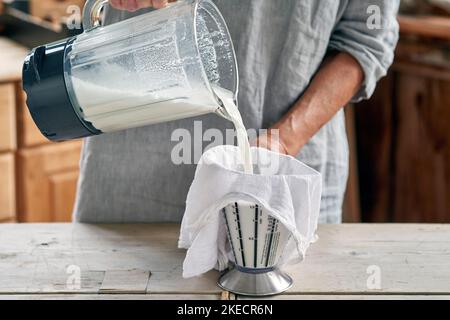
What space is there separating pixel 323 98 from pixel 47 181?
1189mm

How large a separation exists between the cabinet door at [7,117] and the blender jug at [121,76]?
1072 millimetres

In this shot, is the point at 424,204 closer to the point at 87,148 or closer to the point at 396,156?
the point at 396,156

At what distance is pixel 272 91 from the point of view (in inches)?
49.7

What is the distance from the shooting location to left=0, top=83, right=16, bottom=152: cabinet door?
2055mm

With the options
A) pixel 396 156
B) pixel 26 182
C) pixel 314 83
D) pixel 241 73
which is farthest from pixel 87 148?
pixel 396 156

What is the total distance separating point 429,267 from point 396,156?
1.46 m

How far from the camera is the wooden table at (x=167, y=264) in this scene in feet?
3.25

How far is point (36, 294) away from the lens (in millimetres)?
984

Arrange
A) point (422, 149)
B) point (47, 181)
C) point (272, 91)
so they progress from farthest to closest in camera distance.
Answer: point (422, 149) < point (47, 181) < point (272, 91)

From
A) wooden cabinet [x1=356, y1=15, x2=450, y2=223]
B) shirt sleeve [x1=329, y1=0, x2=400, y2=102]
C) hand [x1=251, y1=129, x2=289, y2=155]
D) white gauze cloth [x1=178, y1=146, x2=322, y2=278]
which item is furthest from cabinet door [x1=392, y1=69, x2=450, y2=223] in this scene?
white gauze cloth [x1=178, y1=146, x2=322, y2=278]

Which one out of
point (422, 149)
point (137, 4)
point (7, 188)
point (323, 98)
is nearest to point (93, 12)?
point (137, 4)

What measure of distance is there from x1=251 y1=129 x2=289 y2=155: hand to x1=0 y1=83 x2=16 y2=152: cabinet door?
3.48ft

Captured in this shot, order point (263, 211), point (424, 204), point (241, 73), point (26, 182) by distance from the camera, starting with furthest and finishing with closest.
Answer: point (424, 204) < point (26, 182) < point (241, 73) < point (263, 211)

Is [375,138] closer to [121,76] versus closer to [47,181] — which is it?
[47,181]
